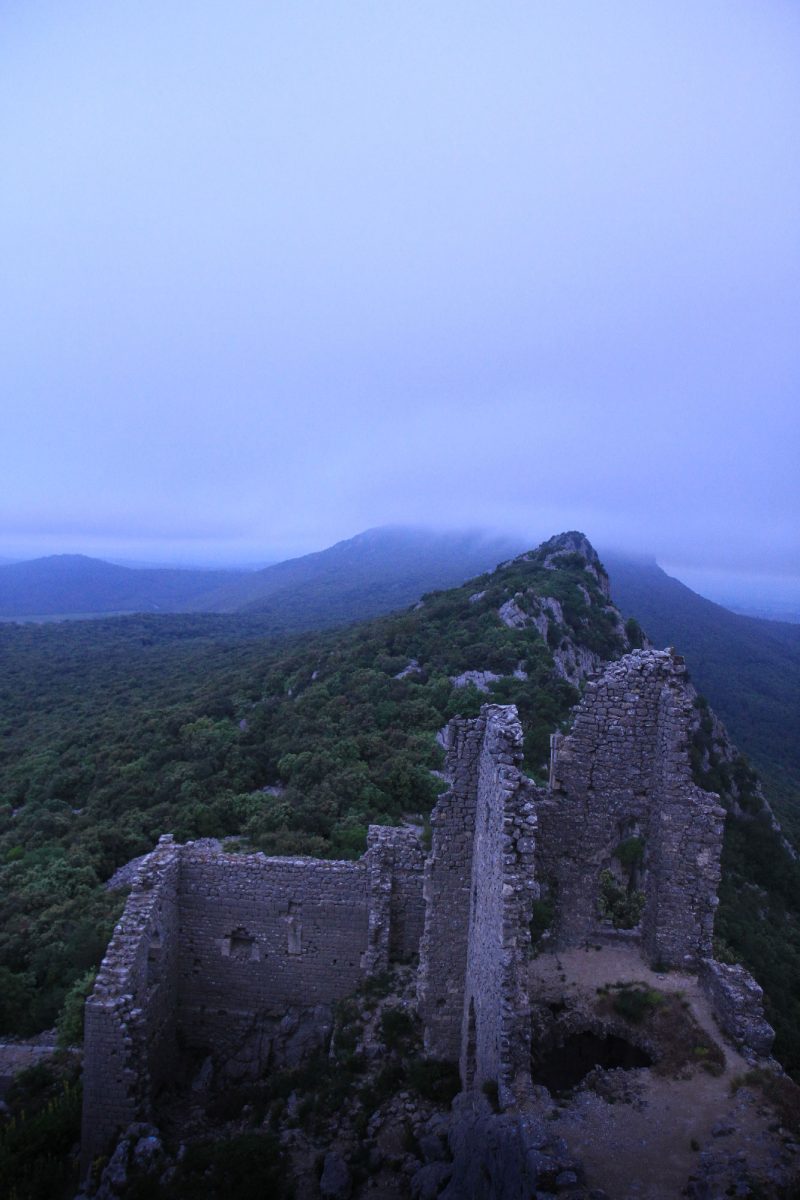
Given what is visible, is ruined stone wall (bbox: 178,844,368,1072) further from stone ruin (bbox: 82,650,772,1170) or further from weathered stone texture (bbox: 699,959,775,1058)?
weathered stone texture (bbox: 699,959,775,1058)

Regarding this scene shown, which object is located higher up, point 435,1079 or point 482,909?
point 482,909

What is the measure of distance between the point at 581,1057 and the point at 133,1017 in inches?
296

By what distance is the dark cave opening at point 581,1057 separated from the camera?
916 cm

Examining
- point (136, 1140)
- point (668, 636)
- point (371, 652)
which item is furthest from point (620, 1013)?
point (668, 636)

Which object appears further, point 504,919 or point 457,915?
point 457,915

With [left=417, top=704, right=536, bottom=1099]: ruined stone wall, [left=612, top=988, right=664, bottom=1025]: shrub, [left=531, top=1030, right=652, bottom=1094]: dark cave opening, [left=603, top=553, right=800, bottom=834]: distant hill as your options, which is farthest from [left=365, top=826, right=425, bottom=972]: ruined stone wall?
[left=603, top=553, right=800, bottom=834]: distant hill

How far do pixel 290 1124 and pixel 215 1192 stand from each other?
1423 millimetres

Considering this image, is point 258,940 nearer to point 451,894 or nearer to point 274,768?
point 451,894

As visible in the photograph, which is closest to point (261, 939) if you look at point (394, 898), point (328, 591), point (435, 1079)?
point (394, 898)

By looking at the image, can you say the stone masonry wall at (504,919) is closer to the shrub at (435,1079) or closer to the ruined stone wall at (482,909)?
the ruined stone wall at (482,909)

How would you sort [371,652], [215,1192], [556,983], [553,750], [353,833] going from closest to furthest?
[215,1192], [556,983], [553,750], [353,833], [371,652]

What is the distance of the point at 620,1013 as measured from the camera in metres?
9.12

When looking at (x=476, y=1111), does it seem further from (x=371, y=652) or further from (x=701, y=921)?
(x=371, y=652)

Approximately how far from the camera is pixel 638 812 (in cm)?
1012
